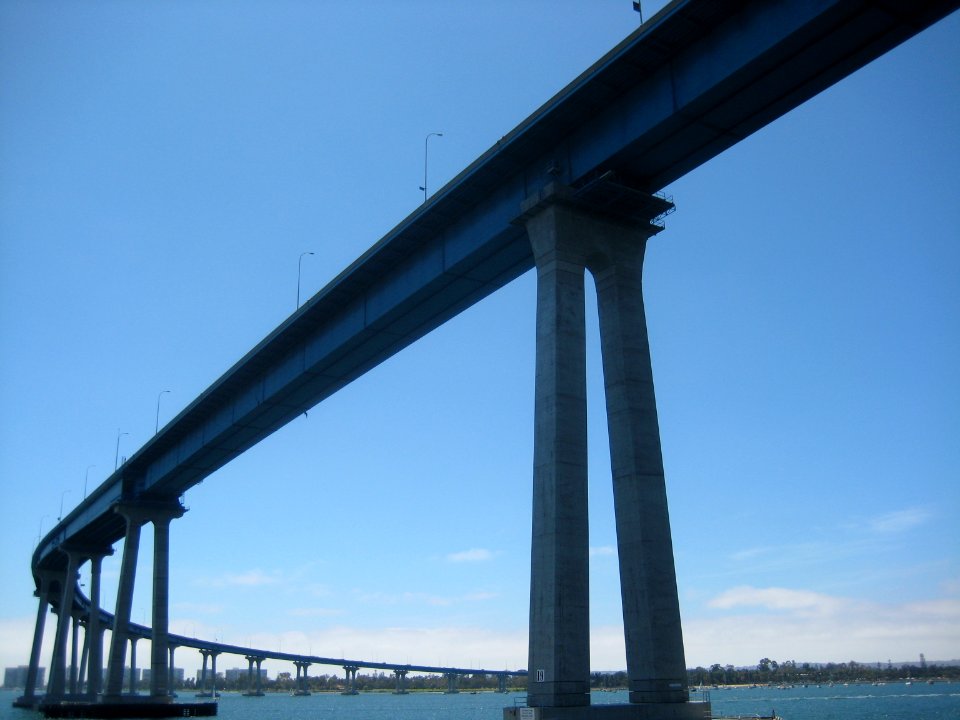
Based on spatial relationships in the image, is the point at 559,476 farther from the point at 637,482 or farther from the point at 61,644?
the point at 61,644

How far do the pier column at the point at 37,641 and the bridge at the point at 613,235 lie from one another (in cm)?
11042

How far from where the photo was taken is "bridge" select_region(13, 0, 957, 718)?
25.1 metres

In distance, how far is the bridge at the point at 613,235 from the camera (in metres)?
25.1

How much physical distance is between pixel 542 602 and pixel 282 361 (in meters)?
30.5

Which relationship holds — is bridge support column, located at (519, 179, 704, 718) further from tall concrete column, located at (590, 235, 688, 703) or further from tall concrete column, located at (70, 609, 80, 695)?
tall concrete column, located at (70, 609, 80, 695)

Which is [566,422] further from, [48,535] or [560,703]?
[48,535]

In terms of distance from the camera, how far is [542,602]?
2695 centimetres

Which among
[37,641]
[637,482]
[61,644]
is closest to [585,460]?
[637,482]

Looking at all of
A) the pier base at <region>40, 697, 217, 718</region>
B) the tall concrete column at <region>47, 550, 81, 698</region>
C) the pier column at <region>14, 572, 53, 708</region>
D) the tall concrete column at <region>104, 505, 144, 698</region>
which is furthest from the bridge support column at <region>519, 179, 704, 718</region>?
the pier column at <region>14, 572, 53, 708</region>

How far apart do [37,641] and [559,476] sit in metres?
133

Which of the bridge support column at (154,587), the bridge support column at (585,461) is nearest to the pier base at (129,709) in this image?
the bridge support column at (154,587)

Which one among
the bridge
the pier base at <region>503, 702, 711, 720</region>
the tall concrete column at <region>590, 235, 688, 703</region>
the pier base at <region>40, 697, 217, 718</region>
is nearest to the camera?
the bridge

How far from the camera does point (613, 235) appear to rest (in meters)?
32.2

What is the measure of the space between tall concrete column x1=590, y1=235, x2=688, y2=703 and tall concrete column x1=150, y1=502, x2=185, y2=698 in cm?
5757
